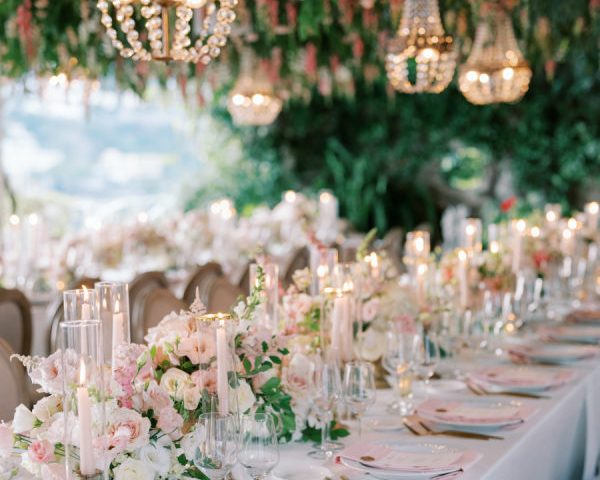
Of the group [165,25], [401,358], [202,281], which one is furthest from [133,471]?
[202,281]

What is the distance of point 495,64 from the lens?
6.09m

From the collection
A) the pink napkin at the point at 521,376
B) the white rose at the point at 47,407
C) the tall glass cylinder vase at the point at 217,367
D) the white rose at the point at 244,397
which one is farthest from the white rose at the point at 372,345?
the white rose at the point at 47,407

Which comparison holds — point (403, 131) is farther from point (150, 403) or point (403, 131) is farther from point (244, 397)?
point (150, 403)

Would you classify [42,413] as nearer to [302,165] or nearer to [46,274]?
[46,274]

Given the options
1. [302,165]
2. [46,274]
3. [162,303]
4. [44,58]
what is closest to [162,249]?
[46,274]

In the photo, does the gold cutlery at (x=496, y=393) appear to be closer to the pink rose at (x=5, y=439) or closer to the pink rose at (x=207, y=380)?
the pink rose at (x=207, y=380)

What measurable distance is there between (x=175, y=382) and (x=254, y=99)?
271 inches

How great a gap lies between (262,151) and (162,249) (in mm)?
5116

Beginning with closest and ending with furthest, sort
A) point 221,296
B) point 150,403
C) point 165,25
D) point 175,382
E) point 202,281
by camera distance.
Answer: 1. point 150,403
2. point 175,382
3. point 165,25
4. point 221,296
5. point 202,281

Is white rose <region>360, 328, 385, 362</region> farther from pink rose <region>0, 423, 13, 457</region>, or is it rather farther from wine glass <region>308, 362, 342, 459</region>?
pink rose <region>0, 423, 13, 457</region>

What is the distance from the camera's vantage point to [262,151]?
39.9ft

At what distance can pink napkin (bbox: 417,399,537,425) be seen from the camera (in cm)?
261

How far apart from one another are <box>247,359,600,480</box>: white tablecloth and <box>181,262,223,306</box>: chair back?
5.08 feet

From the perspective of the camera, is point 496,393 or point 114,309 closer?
point 114,309
